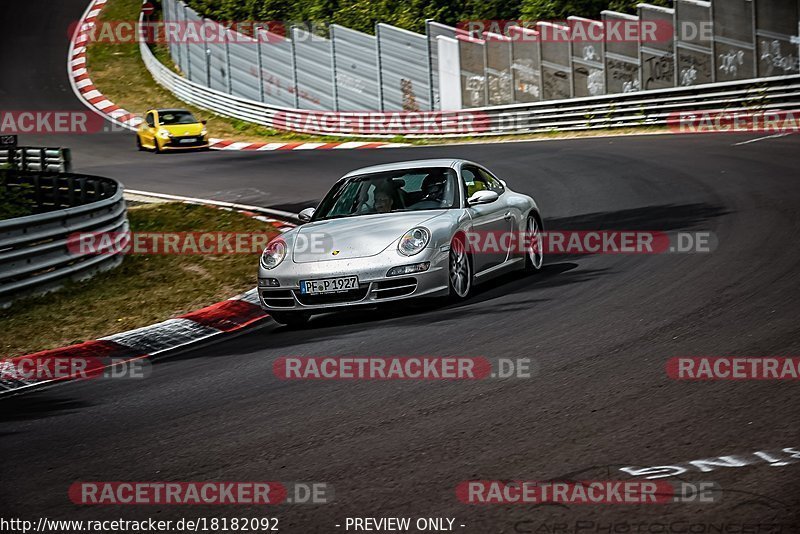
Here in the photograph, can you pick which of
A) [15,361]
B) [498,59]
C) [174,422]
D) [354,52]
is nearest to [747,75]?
[498,59]

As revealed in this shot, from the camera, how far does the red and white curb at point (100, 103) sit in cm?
3266

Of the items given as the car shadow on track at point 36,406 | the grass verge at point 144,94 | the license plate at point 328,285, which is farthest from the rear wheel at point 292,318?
the grass verge at point 144,94


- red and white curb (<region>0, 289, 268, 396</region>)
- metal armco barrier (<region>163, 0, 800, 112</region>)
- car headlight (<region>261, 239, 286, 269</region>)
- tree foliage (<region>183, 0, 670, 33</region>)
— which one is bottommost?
red and white curb (<region>0, 289, 268, 396</region>)

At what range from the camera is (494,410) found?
6.18 metres

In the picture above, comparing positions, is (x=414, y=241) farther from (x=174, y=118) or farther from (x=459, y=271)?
(x=174, y=118)

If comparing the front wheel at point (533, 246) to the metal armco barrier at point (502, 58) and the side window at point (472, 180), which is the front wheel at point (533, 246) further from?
the metal armco barrier at point (502, 58)

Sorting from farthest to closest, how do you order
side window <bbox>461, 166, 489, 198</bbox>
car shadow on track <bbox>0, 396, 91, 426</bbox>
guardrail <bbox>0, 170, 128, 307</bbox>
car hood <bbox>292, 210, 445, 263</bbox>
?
1. guardrail <bbox>0, 170, 128, 307</bbox>
2. side window <bbox>461, 166, 489, 198</bbox>
3. car hood <bbox>292, 210, 445, 263</bbox>
4. car shadow on track <bbox>0, 396, 91, 426</bbox>

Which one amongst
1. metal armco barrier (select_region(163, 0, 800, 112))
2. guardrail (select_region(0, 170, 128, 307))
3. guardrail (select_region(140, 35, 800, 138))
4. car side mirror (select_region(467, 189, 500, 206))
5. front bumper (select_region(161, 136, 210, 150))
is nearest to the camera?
car side mirror (select_region(467, 189, 500, 206))

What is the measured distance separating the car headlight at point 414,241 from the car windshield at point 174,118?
2515 cm

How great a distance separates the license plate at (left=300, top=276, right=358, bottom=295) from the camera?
9.46m

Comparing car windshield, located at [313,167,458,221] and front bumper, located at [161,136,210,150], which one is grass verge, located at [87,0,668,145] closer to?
front bumper, located at [161,136,210,150]

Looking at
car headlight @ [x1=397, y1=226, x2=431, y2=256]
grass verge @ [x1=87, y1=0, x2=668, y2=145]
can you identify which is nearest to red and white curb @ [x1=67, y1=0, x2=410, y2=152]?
grass verge @ [x1=87, y1=0, x2=668, y2=145]

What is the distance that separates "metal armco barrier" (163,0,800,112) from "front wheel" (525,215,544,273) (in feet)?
57.1

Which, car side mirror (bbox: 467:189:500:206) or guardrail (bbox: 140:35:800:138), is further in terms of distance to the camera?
guardrail (bbox: 140:35:800:138)
